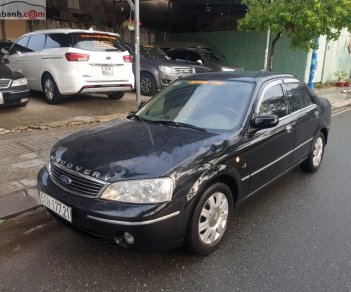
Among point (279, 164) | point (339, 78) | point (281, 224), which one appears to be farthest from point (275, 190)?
point (339, 78)

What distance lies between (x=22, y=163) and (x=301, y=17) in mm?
7483

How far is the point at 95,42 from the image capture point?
852 cm

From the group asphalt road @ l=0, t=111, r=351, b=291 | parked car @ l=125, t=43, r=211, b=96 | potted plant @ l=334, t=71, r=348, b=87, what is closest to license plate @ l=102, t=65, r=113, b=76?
parked car @ l=125, t=43, r=211, b=96

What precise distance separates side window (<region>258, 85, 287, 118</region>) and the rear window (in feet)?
17.0

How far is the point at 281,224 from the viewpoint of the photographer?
Answer: 3971 mm

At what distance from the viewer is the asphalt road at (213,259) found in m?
2.95

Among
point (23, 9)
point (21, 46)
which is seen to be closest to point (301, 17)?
point (21, 46)

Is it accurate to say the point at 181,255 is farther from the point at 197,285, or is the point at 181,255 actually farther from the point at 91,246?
the point at 91,246

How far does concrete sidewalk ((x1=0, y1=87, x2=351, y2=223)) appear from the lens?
4.07 m

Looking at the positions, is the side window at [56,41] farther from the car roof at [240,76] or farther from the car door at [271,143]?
the car door at [271,143]

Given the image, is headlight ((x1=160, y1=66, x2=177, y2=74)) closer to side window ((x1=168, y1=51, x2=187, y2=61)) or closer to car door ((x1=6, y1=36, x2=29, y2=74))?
side window ((x1=168, y1=51, x2=187, y2=61))

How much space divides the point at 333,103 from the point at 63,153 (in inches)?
447

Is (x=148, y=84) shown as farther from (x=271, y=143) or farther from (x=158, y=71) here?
(x=271, y=143)

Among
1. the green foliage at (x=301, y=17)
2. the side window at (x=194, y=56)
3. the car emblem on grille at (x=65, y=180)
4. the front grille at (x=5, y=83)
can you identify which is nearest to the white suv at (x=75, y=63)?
the front grille at (x=5, y=83)
